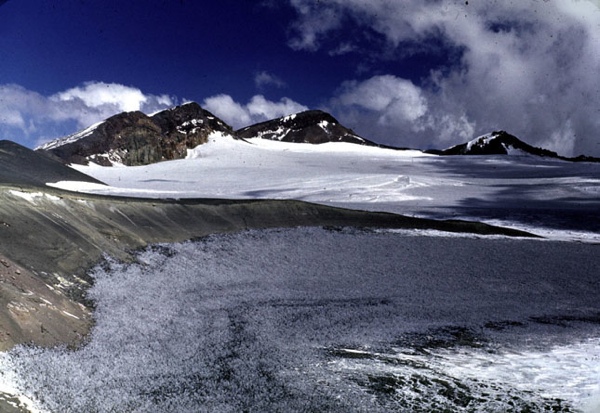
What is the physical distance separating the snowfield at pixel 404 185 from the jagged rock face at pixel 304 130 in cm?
5030

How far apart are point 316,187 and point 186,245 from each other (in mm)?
17782

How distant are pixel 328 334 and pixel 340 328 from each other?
50 centimetres

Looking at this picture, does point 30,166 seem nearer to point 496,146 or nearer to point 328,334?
point 328,334

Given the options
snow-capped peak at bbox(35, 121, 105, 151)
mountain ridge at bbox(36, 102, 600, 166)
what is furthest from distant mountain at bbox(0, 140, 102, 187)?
snow-capped peak at bbox(35, 121, 105, 151)

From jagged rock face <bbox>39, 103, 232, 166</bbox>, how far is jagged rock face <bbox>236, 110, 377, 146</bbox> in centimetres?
3871

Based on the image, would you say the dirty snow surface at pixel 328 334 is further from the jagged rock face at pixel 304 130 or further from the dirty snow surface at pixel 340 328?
the jagged rock face at pixel 304 130

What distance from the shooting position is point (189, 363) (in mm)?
7164

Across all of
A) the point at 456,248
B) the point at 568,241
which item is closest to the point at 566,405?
the point at 456,248

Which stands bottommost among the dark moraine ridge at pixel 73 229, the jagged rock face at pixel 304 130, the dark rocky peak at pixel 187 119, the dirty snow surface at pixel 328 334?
the dirty snow surface at pixel 328 334

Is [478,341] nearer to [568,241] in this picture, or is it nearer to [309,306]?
[309,306]

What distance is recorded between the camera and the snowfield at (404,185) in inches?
927

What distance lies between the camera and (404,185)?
105 ft

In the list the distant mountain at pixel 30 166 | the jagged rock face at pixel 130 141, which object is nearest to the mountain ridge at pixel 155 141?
the jagged rock face at pixel 130 141

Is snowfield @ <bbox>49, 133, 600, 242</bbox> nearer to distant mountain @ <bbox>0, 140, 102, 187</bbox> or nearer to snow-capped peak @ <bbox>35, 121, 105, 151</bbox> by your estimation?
distant mountain @ <bbox>0, 140, 102, 187</bbox>
